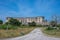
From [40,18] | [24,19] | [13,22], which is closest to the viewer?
[13,22]

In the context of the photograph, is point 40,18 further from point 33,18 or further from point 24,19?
point 24,19

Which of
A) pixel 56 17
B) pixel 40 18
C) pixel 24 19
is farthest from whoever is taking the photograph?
pixel 40 18

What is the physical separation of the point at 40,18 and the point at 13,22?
6200cm

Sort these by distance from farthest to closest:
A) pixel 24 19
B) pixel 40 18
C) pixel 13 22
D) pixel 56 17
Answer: pixel 40 18 → pixel 24 19 → pixel 13 22 → pixel 56 17

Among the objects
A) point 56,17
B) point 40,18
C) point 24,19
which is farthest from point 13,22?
point 40,18

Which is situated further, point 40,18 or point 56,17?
point 40,18

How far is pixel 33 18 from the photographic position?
435ft

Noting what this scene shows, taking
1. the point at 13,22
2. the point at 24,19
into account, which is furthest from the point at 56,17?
the point at 24,19

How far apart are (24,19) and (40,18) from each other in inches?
654

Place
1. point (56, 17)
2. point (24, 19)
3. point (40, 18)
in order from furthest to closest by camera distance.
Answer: point (40, 18) → point (24, 19) → point (56, 17)

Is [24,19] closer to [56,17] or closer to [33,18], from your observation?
[33,18]

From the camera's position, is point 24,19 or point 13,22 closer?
point 13,22

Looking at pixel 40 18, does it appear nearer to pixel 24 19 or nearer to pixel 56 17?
pixel 24 19

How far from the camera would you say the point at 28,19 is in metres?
129
